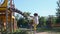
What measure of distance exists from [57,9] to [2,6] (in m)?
41.4

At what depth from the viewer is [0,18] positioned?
80.4ft

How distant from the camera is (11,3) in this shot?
2153 cm

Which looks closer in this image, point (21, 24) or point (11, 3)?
point (11, 3)

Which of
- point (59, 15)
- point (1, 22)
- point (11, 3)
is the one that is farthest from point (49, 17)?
point (11, 3)

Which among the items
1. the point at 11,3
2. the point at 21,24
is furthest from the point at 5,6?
the point at 21,24

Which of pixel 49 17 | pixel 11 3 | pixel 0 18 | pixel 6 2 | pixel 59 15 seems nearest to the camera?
pixel 6 2

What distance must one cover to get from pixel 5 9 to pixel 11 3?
213cm

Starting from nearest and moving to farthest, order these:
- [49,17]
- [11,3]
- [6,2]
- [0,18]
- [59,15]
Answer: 1. [6,2]
2. [11,3]
3. [0,18]
4. [49,17]
5. [59,15]

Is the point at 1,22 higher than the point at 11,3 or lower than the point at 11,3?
lower

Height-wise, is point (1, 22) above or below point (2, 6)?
below

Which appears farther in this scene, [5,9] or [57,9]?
[57,9]

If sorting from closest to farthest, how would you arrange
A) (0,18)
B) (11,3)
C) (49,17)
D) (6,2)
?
(6,2), (11,3), (0,18), (49,17)

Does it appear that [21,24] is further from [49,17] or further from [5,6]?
[5,6]

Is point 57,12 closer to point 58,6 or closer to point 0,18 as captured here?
point 58,6
